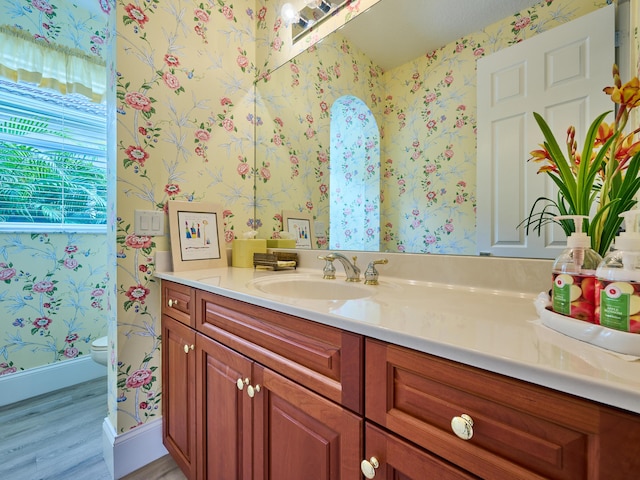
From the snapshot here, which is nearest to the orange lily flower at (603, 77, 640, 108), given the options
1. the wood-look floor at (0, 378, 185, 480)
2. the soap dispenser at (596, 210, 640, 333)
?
the soap dispenser at (596, 210, 640, 333)

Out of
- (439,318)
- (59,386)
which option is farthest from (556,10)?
(59,386)

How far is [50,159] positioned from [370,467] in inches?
102

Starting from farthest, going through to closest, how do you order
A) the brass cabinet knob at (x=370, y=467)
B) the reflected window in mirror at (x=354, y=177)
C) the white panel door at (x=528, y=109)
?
the reflected window in mirror at (x=354, y=177) < the white panel door at (x=528, y=109) < the brass cabinet knob at (x=370, y=467)

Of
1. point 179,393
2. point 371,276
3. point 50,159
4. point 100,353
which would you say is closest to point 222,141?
point 371,276

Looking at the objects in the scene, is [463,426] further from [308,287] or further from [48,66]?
[48,66]

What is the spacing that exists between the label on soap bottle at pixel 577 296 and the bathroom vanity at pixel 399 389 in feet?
0.15

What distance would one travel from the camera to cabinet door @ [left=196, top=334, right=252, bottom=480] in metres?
0.88

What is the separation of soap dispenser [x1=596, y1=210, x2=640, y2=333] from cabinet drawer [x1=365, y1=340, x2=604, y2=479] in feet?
0.45

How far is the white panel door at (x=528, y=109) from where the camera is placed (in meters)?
0.77

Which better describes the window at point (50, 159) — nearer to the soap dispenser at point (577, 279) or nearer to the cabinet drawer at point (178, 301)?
the cabinet drawer at point (178, 301)

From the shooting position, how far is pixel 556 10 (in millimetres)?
838

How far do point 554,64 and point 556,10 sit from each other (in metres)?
0.16

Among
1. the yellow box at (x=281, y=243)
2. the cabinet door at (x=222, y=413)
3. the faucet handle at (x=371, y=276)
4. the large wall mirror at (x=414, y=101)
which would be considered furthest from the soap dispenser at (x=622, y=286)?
the yellow box at (x=281, y=243)

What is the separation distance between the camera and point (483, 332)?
517 millimetres
